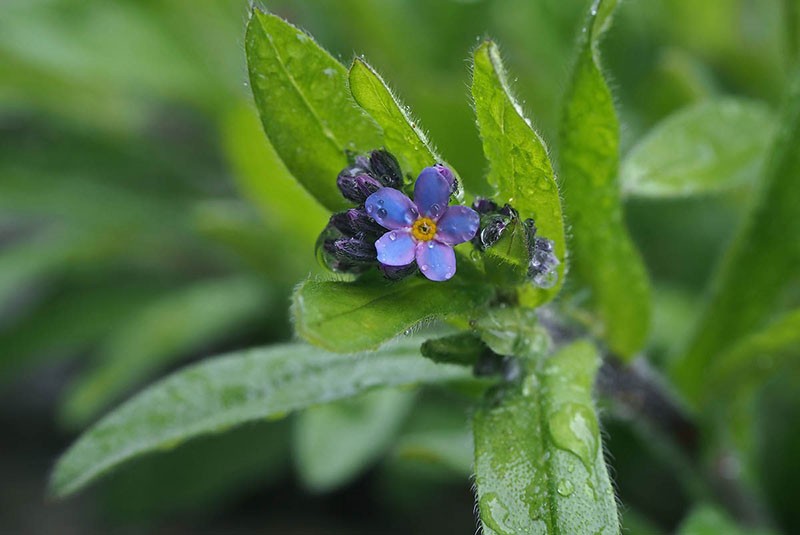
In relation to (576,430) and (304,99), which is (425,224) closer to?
(304,99)

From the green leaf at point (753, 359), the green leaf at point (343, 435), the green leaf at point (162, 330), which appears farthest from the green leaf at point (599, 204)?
the green leaf at point (162, 330)

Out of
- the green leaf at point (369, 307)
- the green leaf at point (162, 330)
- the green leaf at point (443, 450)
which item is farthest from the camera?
the green leaf at point (162, 330)

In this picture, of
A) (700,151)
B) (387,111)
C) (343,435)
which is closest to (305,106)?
(387,111)

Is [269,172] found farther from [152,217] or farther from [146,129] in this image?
[146,129]

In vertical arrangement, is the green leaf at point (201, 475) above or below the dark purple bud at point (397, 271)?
below

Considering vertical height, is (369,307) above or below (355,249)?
below

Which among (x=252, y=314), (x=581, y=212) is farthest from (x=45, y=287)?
(x=581, y=212)

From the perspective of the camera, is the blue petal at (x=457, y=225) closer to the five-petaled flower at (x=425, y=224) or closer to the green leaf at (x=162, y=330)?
the five-petaled flower at (x=425, y=224)
